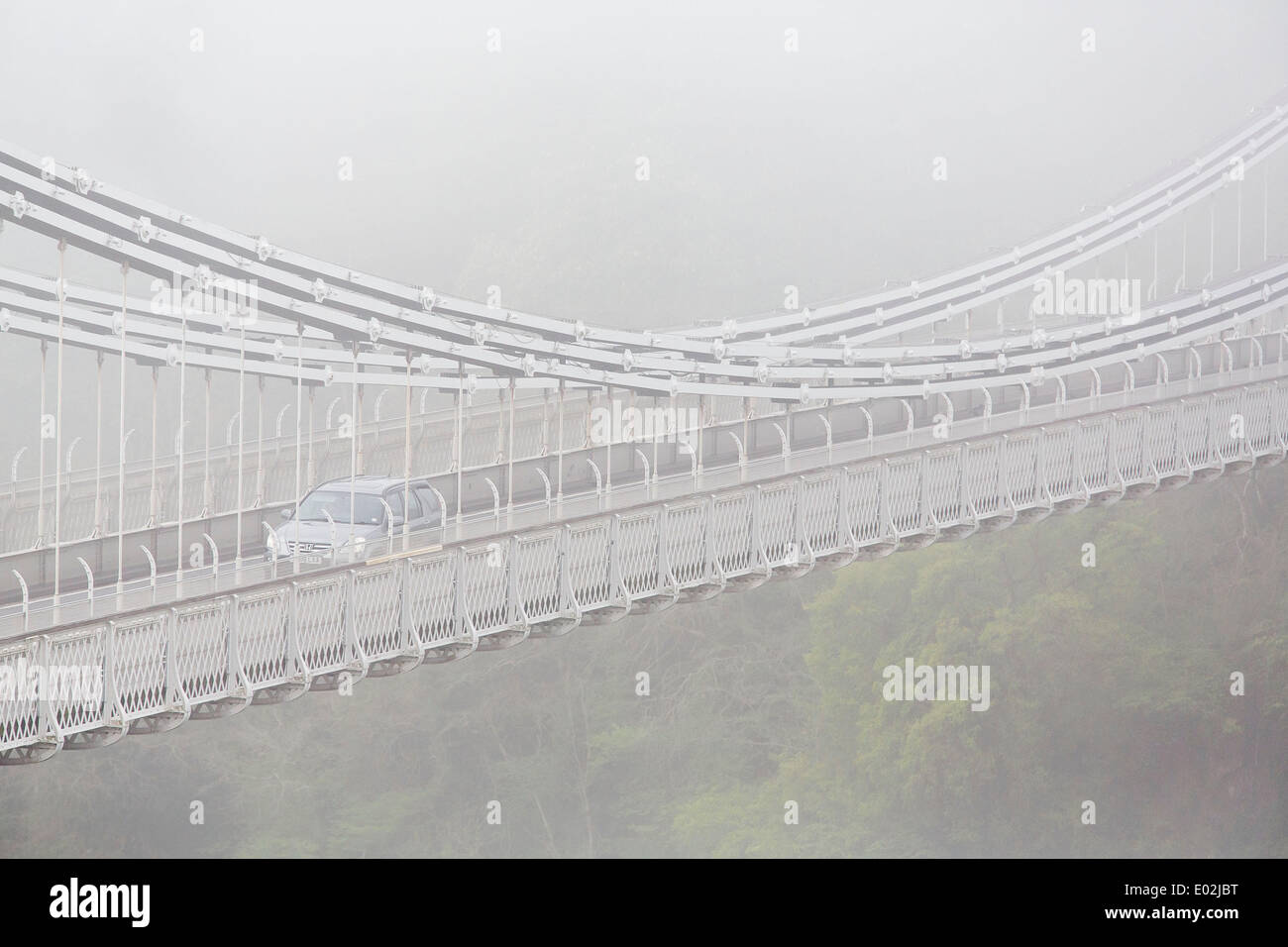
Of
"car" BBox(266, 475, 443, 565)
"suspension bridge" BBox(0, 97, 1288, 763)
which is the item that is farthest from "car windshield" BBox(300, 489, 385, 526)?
"suspension bridge" BBox(0, 97, 1288, 763)

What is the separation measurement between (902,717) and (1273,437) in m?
14.5

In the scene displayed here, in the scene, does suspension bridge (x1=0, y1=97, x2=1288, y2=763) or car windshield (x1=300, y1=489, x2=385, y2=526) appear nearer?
suspension bridge (x1=0, y1=97, x2=1288, y2=763)

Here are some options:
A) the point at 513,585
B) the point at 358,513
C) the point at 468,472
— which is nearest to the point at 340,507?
the point at 358,513

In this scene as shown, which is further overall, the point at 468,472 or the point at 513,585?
the point at 468,472

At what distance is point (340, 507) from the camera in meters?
18.1

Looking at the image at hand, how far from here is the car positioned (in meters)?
17.2

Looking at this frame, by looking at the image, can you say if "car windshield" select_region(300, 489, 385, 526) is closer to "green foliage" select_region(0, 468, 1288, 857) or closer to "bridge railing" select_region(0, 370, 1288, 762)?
"bridge railing" select_region(0, 370, 1288, 762)

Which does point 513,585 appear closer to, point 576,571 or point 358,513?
point 576,571

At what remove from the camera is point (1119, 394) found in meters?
24.8

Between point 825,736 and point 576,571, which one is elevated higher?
point 576,571

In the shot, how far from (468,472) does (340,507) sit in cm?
275

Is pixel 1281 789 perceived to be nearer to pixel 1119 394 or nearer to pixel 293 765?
pixel 1119 394
